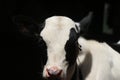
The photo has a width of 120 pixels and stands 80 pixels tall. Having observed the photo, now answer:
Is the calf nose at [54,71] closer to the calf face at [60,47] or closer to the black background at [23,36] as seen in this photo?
the calf face at [60,47]

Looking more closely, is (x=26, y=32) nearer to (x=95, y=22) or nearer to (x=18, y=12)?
(x=18, y=12)

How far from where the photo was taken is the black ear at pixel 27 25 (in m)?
6.43

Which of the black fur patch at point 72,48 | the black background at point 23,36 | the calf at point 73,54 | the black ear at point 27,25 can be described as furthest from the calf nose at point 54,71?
the black background at point 23,36

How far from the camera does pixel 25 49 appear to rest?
9258mm

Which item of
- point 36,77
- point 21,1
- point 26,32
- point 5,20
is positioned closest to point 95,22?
point 21,1

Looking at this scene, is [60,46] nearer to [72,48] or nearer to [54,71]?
[72,48]

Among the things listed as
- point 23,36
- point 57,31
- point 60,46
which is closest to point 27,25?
point 57,31

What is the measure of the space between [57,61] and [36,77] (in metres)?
2.91

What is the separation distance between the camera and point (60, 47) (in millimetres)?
6098

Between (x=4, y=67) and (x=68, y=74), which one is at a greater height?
(x=68, y=74)

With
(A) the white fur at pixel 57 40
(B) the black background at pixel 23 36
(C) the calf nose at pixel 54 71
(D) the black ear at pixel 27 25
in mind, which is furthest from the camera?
(B) the black background at pixel 23 36

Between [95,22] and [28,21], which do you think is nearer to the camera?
[28,21]

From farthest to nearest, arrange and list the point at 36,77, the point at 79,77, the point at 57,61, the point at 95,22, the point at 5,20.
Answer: the point at 95,22 → the point at 5,20 → the point at 36,77 → the point at 79,77 → the point at 57,61

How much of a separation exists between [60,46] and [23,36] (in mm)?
1503
